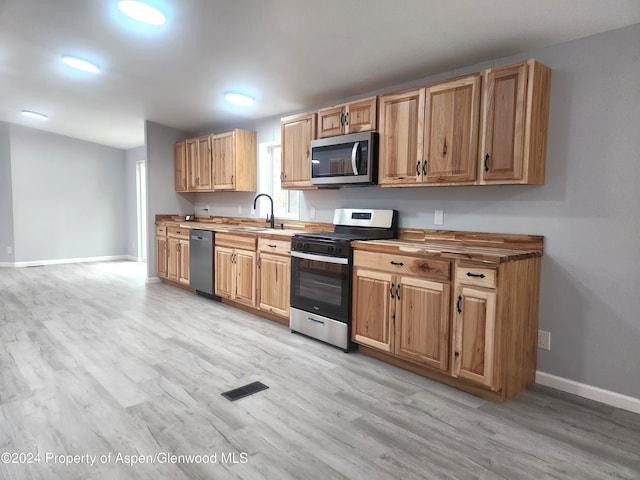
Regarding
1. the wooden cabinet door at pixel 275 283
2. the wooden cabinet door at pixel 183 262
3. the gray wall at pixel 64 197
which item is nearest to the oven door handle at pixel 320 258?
the wooden cabinet door at pixel 275 283

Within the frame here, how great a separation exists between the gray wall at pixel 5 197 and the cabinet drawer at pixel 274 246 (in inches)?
223

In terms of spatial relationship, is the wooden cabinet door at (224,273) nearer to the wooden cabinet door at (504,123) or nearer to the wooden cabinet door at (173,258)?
the wooden cabinet door at (173,258)

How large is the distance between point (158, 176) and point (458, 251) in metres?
4.96

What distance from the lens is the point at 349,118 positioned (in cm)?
354

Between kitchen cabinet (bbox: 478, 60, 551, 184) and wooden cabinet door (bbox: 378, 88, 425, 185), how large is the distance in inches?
19.9

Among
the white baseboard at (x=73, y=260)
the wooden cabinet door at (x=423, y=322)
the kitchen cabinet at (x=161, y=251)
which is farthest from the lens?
the white baseboard at (x=73, y=260)

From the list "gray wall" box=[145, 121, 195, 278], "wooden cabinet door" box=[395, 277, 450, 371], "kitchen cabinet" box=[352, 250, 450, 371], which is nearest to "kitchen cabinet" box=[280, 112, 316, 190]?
"kitchen cabinet" box=[352, 250, 450, 371]

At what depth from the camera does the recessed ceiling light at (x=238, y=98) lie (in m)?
4.27

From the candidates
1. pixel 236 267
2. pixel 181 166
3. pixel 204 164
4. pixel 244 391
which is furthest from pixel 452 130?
pixel 181 166

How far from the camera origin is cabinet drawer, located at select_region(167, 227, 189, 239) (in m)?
5.39

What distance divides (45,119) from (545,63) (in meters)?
7.13

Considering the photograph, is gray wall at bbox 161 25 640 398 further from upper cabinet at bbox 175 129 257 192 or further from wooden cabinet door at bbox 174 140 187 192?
wooden cabinet door at bbox 174 140 187 192

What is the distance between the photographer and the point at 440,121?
9.49 ft

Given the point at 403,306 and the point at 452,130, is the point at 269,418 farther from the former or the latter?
the point at 452,130
